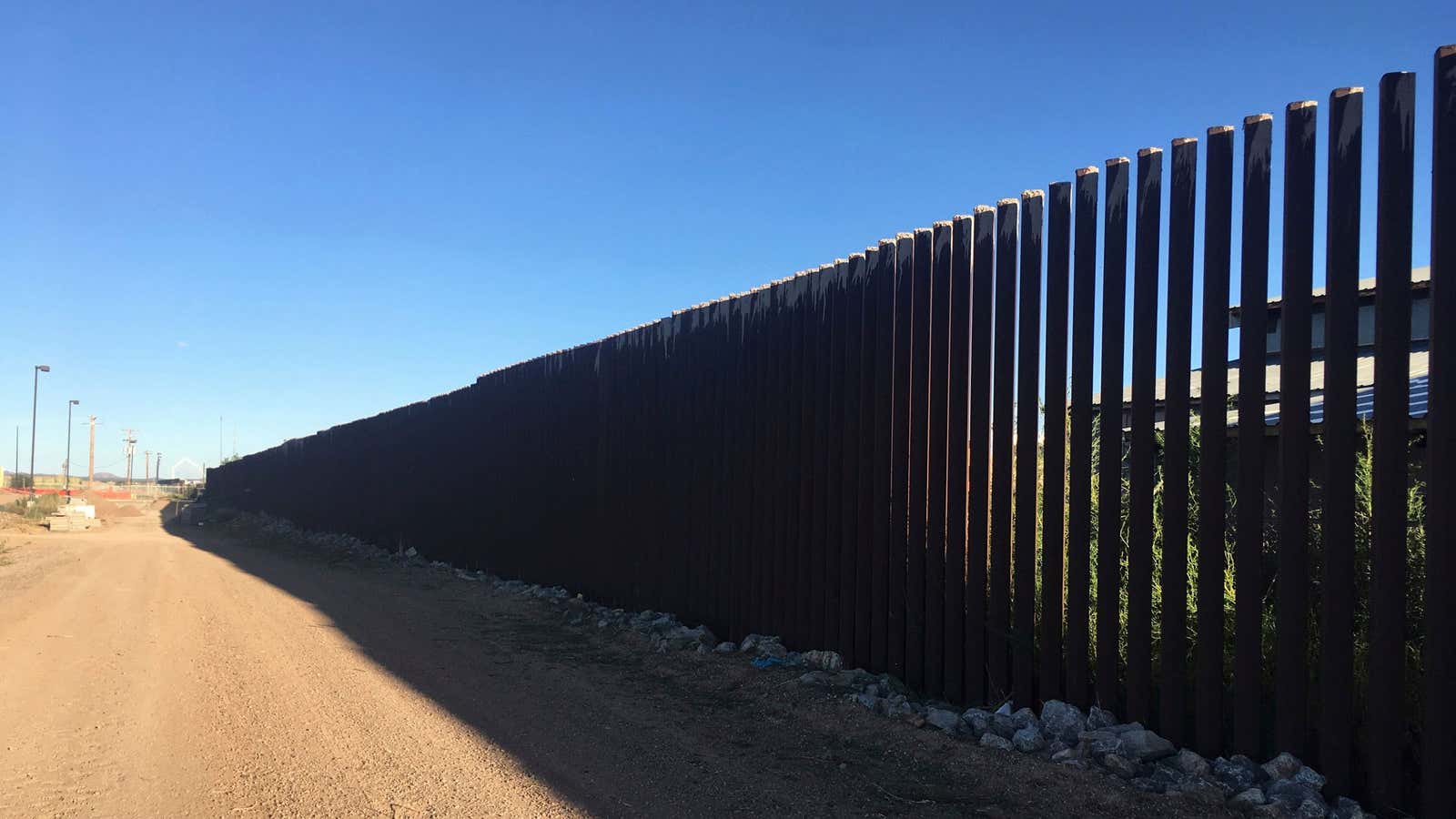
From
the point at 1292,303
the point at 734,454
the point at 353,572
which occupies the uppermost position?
the point at 1292,303

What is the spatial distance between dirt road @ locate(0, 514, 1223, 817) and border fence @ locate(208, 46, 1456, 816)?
70 cm

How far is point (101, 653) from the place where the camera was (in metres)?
7.87

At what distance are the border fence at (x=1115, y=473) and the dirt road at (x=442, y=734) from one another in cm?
70

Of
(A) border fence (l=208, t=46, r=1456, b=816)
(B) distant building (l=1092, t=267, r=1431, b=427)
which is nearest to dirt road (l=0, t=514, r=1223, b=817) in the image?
(A) border fence (l=208, t=46, r=1456, b=816)

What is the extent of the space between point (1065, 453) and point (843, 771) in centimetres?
212

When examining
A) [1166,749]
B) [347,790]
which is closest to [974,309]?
[1166,749]

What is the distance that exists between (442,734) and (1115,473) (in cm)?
390

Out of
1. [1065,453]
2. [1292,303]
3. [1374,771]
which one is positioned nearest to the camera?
[1374,771]

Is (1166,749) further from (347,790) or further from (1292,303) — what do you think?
(347,790)

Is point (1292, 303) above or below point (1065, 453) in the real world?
above

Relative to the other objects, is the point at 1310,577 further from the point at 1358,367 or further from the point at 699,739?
the point at 699,739

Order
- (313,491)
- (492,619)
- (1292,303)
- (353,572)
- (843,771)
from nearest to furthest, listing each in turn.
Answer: (1292,303) < (843,771) < (492,619) < (353,572) < (313,491)

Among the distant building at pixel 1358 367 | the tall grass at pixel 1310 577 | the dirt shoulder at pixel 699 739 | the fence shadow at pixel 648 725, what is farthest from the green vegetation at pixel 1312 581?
the fence shadow at pixel 648 725

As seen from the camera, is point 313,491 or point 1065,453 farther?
point 313,491
